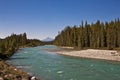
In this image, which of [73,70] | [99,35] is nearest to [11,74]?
[73,70]

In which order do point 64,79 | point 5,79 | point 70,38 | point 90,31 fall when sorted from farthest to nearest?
point 70,38 → point 90,31 → point 64,79 → point 5,79

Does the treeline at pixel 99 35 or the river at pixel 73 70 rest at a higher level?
the treeline at pixel 99 35

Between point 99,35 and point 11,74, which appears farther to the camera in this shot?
point 99,35

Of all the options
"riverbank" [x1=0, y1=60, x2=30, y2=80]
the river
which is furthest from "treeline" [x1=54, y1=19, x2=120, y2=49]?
"riverbank" [x1=0, y1=60, x2=30, y2=80]

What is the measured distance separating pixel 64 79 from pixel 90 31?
78679 millimetres

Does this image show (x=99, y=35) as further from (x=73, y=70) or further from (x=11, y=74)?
(x=11, y=74)

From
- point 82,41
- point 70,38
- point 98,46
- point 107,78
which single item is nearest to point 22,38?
point 70,38

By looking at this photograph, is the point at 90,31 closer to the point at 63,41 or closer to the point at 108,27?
the point at 108,27

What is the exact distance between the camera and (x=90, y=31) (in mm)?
106750

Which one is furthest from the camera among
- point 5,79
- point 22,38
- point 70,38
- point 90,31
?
point 22,38

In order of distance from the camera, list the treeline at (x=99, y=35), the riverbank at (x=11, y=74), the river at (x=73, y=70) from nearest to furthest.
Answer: the riverbank at (x=11, y=74) < the river at (x=73, y=70) < the treeline at (x=99, y=35)

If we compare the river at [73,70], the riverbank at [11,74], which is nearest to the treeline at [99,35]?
the river at [73,70]

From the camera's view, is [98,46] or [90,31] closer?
[98,46]

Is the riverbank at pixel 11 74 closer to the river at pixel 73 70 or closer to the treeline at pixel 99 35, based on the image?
the river at pixel 73 70
